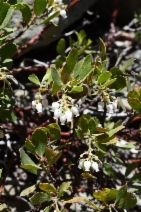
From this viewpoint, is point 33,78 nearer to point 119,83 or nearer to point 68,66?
point 68,66

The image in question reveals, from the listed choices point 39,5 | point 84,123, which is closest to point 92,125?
point 84,123

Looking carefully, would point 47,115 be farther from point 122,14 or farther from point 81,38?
point 122,14

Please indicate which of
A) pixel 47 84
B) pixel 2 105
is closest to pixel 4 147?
pixel 2 105

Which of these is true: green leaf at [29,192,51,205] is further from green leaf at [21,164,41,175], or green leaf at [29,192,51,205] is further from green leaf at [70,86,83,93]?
green leaf at [70,86,83,93]

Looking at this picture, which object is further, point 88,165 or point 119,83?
point 119,83

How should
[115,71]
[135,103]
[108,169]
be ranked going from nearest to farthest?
1. [135,103]
2. [115,71]
3. [108,169]
